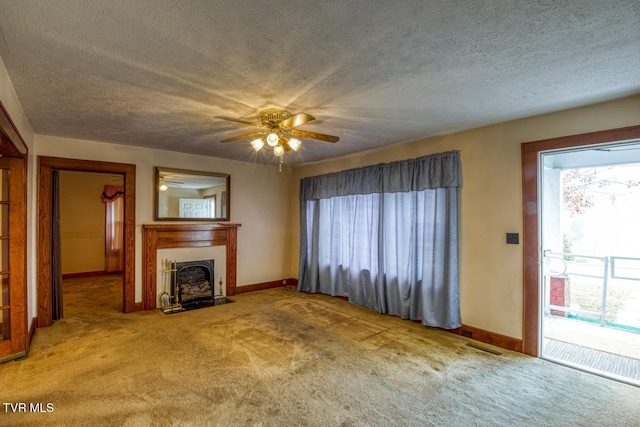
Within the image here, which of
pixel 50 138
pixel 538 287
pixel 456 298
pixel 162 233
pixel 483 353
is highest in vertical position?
pixel 50 138

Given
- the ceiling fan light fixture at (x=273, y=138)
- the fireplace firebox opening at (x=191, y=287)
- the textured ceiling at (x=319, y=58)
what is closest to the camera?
the textured ceiling at (x=319, y=58)

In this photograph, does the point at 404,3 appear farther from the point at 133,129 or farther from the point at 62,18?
the point at 133,129

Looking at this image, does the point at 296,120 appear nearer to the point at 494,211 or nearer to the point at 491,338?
the point at 494,211

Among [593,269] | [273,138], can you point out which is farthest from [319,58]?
[593,269]

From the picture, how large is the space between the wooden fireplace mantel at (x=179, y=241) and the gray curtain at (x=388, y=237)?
1.27m

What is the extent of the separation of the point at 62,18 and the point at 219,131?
81.4 inches

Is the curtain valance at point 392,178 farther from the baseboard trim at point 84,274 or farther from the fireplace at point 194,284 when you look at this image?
the baseboard trim at point 84,274

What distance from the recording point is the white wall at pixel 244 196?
4.19 metres

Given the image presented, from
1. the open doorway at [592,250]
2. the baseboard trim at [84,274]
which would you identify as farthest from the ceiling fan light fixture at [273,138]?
the baseboard trim at [84,274]

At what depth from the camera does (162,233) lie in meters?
4.59

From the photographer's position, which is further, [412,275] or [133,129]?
[412,275]

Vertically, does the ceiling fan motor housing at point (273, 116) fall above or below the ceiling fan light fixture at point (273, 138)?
above

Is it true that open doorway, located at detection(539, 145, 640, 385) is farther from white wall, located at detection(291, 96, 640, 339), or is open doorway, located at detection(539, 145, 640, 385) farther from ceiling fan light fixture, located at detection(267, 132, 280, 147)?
ceiling fan light fixture, located at detection(267, 132, 280, 147)

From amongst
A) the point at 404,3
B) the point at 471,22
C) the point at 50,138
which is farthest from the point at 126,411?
the point at 50,138
